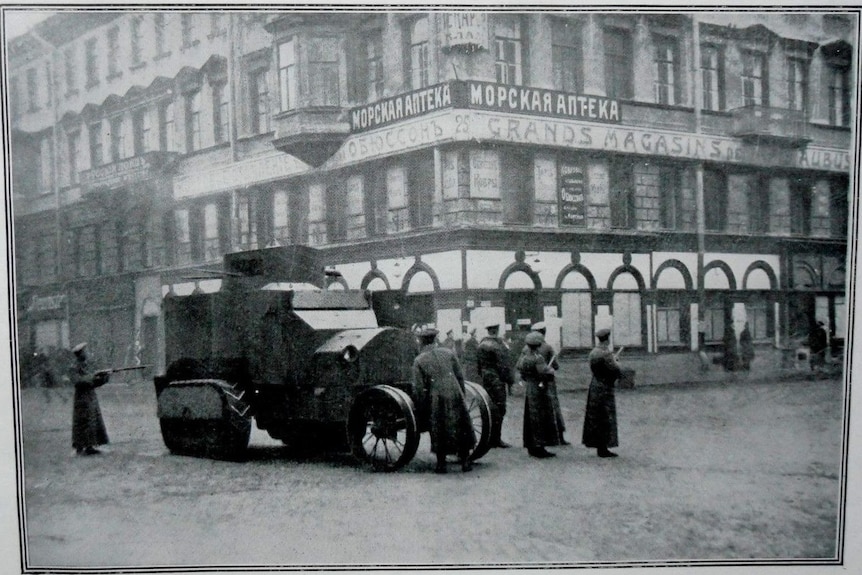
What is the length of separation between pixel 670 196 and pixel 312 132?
253cm

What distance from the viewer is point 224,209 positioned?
6.14 m

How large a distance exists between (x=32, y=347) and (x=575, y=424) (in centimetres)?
376

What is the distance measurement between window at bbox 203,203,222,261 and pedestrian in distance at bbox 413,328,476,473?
1.63 m

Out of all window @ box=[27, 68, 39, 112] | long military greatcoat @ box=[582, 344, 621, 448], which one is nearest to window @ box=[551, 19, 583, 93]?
long military greatcoat @ box=[582, 344, 621, 448]

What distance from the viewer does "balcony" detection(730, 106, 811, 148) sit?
19.8 ft

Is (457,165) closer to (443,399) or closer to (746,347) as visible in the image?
(443,399)

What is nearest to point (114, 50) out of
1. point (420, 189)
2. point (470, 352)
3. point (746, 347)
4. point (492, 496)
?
point (420, 189)

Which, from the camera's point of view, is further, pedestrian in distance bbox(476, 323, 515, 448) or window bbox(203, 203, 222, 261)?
window bbox(203, 203, 222, 261)

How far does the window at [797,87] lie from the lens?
592cm

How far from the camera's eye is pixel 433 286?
5.83 meters

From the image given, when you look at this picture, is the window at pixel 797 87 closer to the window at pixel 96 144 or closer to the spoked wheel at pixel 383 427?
the spoked wheel at pixel 383 427

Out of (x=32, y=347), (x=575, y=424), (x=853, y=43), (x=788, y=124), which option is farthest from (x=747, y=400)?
(x=32, y=347)

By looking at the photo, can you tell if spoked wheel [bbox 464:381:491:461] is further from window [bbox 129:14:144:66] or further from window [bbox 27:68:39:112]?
window [bbox 27:68:39:112]

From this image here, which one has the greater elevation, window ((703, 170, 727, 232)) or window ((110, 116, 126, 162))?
window ((110, 116, 126, 162))
